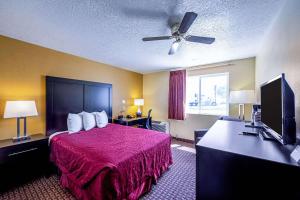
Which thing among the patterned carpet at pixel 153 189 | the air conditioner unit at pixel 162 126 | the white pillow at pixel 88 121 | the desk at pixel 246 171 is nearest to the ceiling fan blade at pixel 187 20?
the desk at pixel 246 171

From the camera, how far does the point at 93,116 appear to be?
3.27m

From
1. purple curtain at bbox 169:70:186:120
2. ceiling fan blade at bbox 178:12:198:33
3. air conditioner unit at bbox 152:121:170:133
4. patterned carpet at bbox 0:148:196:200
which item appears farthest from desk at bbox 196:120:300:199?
air conditioner unit at bbox 152:121:170:133

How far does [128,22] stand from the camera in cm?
196

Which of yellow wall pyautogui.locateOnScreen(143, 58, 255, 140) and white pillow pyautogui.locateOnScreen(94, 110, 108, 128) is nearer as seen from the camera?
white pillow pyautogui.locateOnScreen(94, 110, 108, 128)

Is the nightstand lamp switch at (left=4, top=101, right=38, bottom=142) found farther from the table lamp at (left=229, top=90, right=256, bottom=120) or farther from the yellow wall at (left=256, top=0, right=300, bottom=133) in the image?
the table lamp at (left=229, top=90, right=256, bottom=120)

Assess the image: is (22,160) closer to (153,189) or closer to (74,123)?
(74,123)

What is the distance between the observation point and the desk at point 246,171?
76 centimetres

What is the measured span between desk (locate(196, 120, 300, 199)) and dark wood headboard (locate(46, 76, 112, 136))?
10.0 feet

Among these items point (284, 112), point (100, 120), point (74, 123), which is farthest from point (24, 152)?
point (284, 112)

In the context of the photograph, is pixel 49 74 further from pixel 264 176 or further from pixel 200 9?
pixel 264 176

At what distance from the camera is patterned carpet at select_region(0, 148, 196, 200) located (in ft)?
6.31

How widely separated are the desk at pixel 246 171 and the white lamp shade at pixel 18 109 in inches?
108

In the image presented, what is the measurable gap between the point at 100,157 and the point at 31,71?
2335 millimetres

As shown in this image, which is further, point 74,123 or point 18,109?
point 74,123
